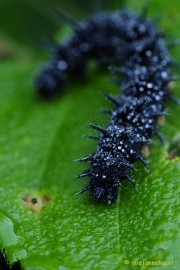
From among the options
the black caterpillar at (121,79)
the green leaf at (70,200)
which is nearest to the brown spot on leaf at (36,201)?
the green leaf at (70,200)

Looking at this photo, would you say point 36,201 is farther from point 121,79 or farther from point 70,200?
point 121,79

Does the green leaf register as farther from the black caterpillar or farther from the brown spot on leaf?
the black caterpillar

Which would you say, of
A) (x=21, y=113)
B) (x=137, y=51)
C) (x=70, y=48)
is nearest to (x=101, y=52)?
(x=70, y=48)

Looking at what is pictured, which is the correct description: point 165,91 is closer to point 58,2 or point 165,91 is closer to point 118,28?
point 118,28

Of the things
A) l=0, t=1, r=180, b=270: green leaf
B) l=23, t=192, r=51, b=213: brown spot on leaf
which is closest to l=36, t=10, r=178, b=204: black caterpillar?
l=0, t=1, r=180, b=270: green leaf

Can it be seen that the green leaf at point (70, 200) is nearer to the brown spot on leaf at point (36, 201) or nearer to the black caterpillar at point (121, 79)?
the brown spot on leaf at point (36, 201)

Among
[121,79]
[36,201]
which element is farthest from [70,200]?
[121,79]

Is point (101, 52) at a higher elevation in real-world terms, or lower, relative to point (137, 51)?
higher
